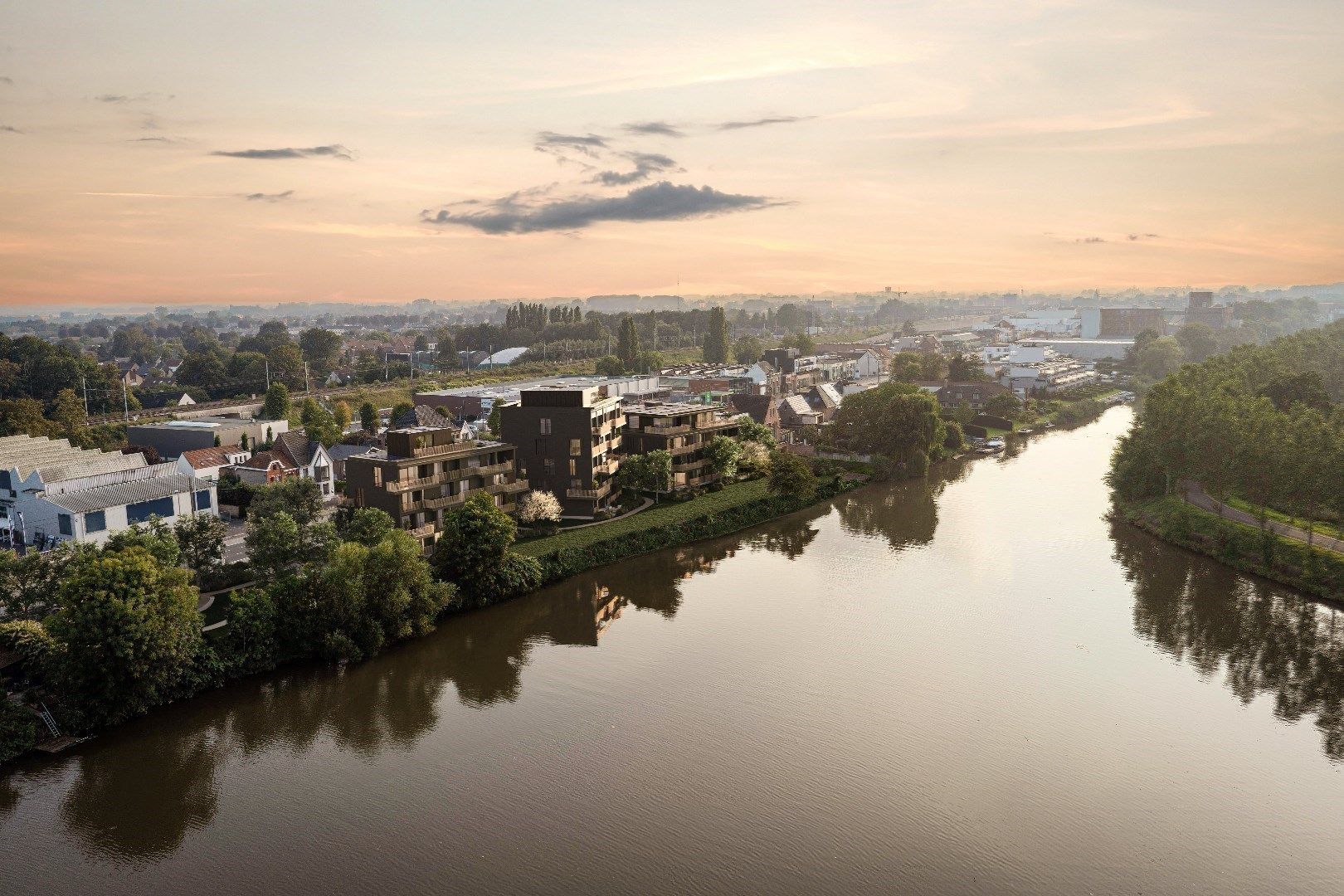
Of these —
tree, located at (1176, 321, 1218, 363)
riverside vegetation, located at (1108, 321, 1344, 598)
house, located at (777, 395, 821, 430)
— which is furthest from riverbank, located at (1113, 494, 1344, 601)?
tree, located at (1176, 321, 1218, 363)

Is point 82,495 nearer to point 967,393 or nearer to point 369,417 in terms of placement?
point 369,417

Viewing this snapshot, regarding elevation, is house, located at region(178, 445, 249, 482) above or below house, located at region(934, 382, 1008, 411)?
below

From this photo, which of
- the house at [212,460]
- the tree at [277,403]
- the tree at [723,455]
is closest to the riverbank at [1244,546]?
the tree at [723,455]

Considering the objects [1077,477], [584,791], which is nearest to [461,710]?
[584,791]

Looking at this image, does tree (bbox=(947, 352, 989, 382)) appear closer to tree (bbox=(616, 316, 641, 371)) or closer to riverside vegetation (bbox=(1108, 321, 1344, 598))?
tree (bbox=(616, 316, 641, 371))

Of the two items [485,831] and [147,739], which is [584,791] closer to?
[485,831]

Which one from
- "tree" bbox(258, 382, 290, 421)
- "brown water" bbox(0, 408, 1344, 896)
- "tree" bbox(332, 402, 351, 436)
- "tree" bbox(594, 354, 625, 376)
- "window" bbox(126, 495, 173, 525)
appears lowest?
"brown water" bbox(0, 408, 1344, 896)
